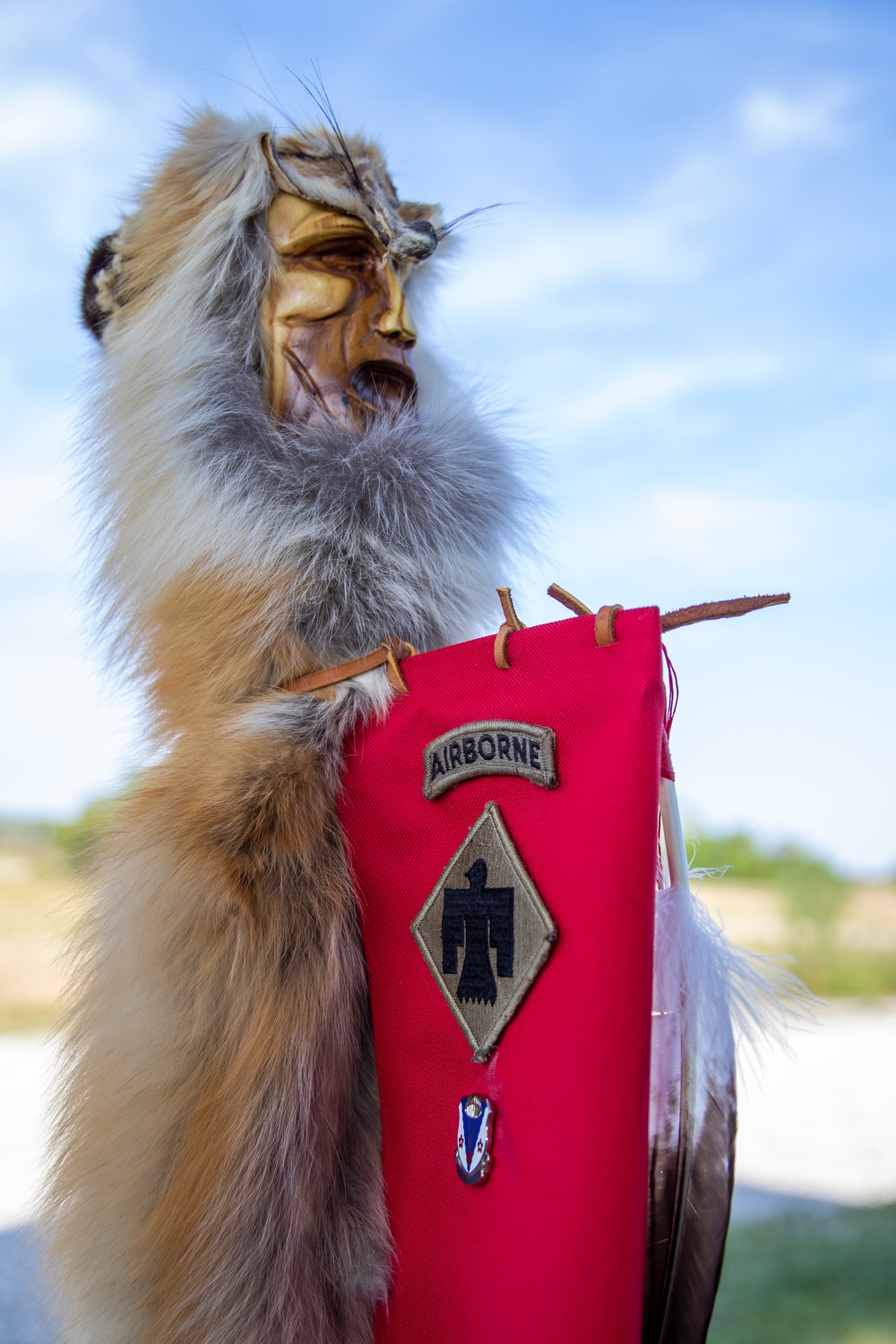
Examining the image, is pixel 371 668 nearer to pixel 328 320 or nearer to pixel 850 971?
pixel 328 320

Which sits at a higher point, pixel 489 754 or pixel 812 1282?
pixel 489 754

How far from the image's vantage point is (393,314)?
0.95 meters

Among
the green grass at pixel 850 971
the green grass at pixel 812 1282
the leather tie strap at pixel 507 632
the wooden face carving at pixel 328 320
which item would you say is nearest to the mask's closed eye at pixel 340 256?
the wooden face carving at pixel 328 320

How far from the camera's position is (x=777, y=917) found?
4.00m

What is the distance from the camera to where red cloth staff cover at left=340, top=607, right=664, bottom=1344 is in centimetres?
56

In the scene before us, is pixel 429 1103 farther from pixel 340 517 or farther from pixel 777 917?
pixel 777 917

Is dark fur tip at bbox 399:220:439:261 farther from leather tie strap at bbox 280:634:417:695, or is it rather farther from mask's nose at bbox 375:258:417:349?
leather tie strap at bbox 280:634:417:695

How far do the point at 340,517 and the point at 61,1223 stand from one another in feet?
2.00

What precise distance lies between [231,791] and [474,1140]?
296 millimetres

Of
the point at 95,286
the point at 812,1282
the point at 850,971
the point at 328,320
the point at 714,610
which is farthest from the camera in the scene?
the point at 850,971

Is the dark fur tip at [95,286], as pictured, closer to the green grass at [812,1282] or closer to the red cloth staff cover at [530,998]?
the red cloth staff cover at [530,998]

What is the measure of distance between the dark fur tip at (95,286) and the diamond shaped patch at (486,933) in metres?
0.73

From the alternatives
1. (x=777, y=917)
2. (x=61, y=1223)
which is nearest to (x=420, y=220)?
(x=61, y=1223)

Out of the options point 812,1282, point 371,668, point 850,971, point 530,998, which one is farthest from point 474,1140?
point 850,971
